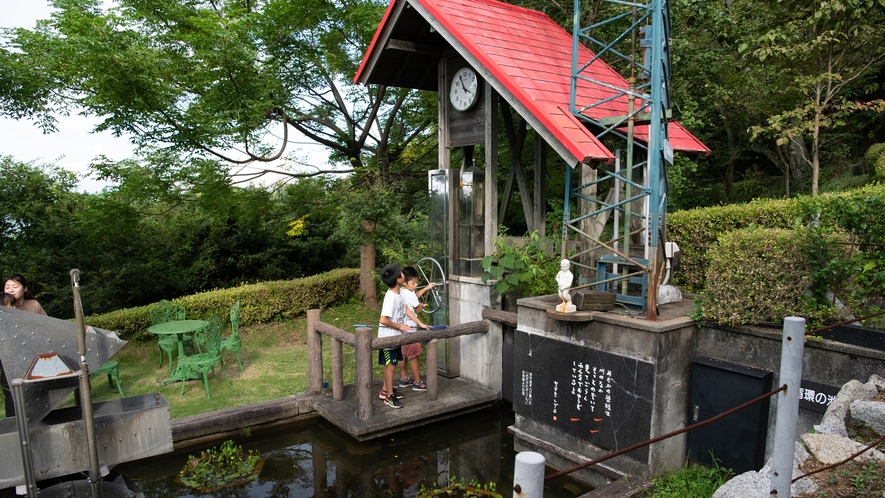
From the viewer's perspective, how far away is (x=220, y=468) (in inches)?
253

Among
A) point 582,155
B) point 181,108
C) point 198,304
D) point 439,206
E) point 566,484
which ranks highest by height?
point 181,108

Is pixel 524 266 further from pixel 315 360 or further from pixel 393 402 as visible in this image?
pixel 315 360

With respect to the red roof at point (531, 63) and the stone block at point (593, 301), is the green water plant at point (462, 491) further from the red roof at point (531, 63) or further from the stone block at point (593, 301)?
the red roof at point (531, 63)

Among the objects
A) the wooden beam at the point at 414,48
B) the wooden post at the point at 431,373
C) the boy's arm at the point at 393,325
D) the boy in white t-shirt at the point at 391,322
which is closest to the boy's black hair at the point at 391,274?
the boy in white t-shirt at the point at 391,322

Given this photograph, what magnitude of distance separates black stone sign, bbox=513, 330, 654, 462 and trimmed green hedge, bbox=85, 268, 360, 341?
7448 millimetres

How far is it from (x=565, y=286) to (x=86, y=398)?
4.50 m

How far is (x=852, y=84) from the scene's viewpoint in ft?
38.9

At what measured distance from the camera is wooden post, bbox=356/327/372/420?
279 inches

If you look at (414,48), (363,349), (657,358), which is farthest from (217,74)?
(657,358)

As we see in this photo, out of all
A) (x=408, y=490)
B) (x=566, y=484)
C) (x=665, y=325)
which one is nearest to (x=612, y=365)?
(x=665, y=325)

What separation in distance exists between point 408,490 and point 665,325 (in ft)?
10.4

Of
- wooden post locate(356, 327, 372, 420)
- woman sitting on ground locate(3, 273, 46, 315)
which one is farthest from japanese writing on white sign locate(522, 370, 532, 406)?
woman sitting on ground locate(3, 273, 46, 315)

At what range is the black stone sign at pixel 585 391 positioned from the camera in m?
5.73

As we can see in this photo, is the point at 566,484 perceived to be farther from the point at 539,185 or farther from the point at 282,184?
the point at 282,184
